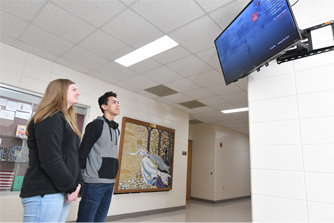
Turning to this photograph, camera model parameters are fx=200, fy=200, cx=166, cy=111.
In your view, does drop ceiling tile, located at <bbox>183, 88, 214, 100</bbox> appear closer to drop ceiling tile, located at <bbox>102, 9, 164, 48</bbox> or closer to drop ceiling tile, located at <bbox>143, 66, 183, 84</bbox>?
drop ceiling tile, located at <bbox>143, 66, 183, 84</bbox>

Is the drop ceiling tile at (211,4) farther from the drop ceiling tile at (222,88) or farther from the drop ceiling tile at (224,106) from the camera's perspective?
the drop ceiling tile at (224,106)

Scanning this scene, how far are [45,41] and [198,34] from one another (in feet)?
8.09

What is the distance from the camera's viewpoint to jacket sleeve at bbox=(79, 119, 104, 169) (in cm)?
167

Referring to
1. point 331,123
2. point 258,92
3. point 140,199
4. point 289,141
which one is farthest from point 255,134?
point 140,199

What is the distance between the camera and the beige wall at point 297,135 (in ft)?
5.64

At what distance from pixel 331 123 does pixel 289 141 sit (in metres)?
Result: 0.36

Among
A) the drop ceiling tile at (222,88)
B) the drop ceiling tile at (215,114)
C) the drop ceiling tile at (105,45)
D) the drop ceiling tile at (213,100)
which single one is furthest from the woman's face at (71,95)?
the drop ceiling tile at (215,114)

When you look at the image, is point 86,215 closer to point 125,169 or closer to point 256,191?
point 256,191

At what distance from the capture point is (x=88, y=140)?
170 centimetres

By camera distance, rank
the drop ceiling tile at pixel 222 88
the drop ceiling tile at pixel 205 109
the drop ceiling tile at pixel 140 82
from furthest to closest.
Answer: the drop ceiling tile at pixel 205 109
the drop ceiling tile at pixel 222 88
the drop ceiling tile at pixel 140 82

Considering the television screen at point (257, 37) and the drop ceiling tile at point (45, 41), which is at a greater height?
the drop ceiling tile at point (45, 41)

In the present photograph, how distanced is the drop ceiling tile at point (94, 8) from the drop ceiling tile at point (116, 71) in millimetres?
1260

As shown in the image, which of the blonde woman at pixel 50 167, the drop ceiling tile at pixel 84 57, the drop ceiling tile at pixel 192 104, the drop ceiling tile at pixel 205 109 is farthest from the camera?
the drop ceiling tile at pixel 205 109

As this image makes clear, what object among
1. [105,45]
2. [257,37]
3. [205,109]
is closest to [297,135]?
[257,37]
